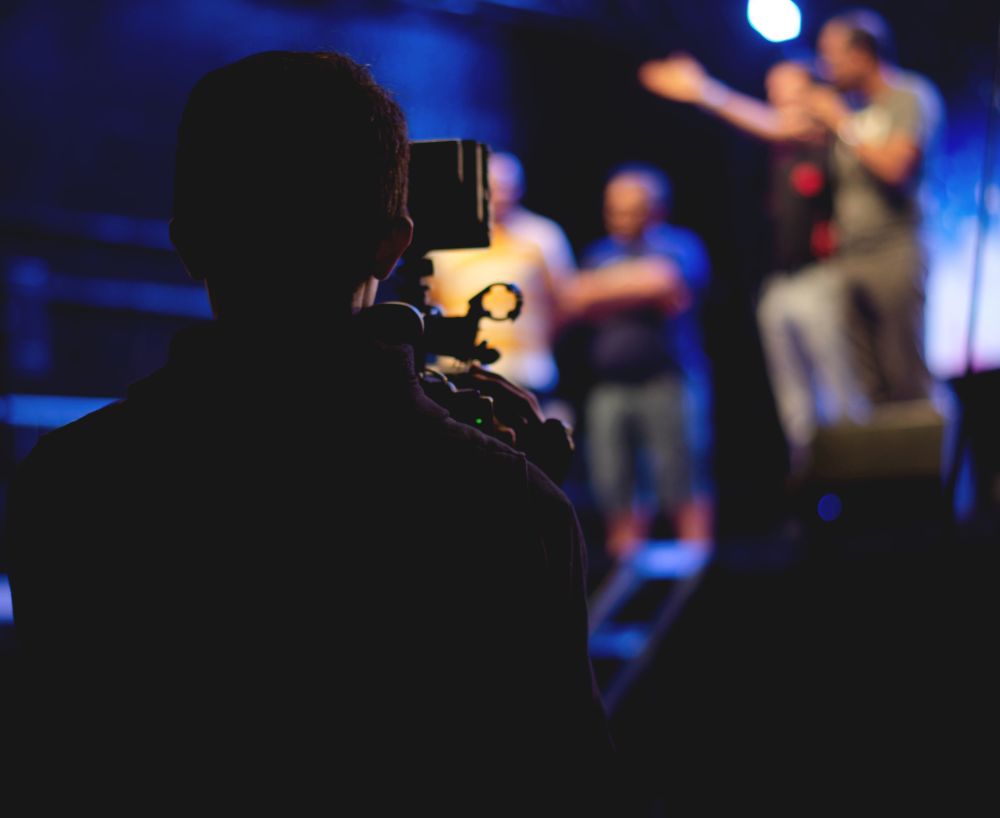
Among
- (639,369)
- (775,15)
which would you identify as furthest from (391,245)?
(639,369)

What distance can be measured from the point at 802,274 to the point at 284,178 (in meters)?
3.81

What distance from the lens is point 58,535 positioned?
2.82ft

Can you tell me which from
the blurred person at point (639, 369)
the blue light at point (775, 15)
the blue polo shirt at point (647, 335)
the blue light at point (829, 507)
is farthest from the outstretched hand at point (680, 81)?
the blue light at point (775, 15)

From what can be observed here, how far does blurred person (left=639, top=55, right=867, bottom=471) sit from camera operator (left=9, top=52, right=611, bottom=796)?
11.4 feet

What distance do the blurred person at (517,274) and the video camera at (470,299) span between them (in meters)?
2.62

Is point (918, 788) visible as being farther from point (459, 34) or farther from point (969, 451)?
point (459, 34)

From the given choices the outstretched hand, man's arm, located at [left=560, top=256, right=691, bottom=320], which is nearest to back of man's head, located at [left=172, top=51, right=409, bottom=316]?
man's arm, located at [left=560, top=256, right=691, bottom=320]

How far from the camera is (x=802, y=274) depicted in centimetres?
440

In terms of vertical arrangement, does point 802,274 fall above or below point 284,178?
below

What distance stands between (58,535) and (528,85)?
5.93 metres

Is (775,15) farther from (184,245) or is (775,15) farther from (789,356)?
(789,356)

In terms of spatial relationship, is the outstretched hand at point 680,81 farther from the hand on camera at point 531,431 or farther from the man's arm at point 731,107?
the hand on camera at point 531,431

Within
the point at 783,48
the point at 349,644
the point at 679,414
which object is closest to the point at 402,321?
the point at 349,644

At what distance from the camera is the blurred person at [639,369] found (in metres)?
4.30
